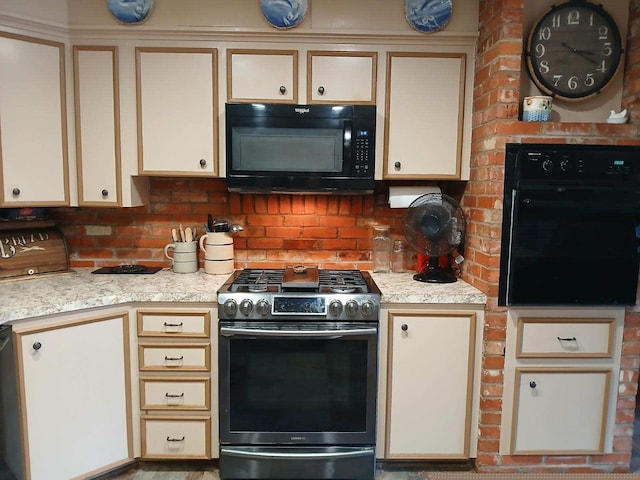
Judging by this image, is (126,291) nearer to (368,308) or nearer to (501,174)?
(368,308)

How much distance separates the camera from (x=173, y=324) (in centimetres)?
204

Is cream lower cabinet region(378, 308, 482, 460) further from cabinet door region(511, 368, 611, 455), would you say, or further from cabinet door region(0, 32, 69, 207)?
cabinet door region(0, 32, 69, 207)

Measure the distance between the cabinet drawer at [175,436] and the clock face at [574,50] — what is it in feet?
7.61

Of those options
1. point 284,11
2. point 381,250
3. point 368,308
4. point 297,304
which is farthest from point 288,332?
point 284,11

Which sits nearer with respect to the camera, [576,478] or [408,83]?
[576,478]

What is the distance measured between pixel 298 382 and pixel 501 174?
135cm

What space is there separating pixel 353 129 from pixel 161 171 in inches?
40.7

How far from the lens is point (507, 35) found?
1.94m

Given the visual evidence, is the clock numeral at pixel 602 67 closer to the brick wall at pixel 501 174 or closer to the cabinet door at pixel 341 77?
the brick wall at pixel 501 174

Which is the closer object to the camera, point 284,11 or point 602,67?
point 602,67

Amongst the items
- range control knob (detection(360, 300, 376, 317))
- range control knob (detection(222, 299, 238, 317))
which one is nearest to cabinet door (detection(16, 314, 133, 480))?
range control knob (detection(222, 299, 238, 317))

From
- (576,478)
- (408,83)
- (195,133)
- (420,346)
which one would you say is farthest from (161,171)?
(576,478)

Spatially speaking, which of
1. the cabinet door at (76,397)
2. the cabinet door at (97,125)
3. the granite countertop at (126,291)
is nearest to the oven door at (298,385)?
the granite countertop at (126,291)

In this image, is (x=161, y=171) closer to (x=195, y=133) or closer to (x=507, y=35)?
(x=195, y=133)
